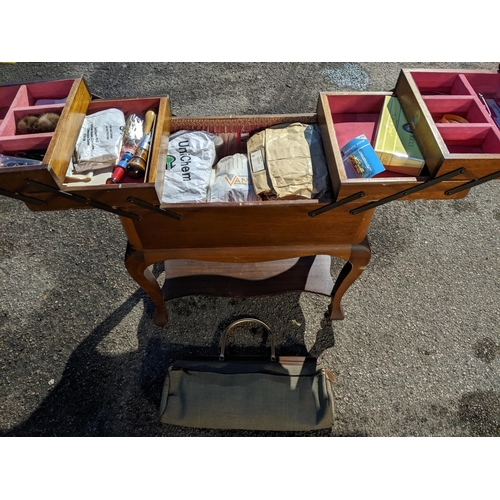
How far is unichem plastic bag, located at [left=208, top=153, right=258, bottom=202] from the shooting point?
6.59 feet

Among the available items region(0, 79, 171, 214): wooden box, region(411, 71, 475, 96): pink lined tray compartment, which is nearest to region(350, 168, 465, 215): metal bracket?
region(411, 71, 475, 96): pink lined tray compartment

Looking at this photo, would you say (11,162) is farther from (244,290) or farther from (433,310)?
(433,310)

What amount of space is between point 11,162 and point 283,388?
78.8 inches

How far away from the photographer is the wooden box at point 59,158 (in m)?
1.64

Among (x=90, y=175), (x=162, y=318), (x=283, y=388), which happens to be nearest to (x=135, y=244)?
(x=90, y=175)

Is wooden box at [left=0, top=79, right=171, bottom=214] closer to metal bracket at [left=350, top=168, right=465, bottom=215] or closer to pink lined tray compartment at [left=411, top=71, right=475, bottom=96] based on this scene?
metal bracket at [left=350, top=168, right=465, bottom=215]

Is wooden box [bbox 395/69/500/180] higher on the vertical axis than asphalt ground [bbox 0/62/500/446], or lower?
higher

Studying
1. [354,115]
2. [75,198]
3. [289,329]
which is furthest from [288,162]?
[289,329]

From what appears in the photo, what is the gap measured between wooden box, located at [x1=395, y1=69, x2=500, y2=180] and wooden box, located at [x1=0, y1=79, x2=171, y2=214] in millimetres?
1283

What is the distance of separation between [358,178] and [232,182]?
0.65 meters

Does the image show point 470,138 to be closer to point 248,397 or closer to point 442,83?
point 442,83

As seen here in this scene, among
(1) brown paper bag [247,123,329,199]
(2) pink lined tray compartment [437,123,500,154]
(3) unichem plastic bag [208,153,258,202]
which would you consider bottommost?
(3) unichem plastic bag [208,153,258,202]

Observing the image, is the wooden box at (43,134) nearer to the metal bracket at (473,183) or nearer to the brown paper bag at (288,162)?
the brown paper bag at (288,162)
